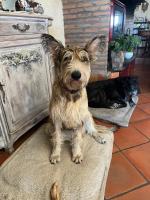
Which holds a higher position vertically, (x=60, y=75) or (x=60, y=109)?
(x=60, y=75)

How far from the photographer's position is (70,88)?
50.1 inches

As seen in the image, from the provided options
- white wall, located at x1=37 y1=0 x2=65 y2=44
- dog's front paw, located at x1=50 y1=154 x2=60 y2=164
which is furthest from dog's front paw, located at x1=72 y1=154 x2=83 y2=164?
white wall, located at x1=37 y1=0 x2=65 y2=44

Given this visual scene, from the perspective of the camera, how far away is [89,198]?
111cm

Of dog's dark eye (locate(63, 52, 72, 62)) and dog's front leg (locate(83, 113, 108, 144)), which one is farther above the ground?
dog's dark eye (locate(63, 52, 72, 62))

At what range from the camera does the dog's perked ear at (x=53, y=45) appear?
3.90 feet

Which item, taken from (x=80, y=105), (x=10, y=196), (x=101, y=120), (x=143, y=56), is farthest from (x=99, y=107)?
(x=143, y=56)

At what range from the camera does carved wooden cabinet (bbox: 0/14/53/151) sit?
1501 millimetres

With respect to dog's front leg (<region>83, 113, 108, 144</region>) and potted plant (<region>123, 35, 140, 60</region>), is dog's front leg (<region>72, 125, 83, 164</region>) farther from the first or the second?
potted plant (<region>123, 35, 140, 60</region>)

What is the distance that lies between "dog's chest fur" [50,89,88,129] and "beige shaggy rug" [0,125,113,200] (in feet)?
1.02

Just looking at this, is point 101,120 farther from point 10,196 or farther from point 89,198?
point 10,196

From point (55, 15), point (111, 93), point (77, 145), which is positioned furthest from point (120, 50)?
point (77, 145)

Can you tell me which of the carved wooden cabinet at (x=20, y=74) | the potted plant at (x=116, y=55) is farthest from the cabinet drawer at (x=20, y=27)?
the potted plant at (x=116, y=55)

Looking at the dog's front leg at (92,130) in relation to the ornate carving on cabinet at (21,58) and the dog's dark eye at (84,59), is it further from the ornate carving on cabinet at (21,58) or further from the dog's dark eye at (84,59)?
the ornate carving on cabinet at (21,58)

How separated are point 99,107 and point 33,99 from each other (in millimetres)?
980
